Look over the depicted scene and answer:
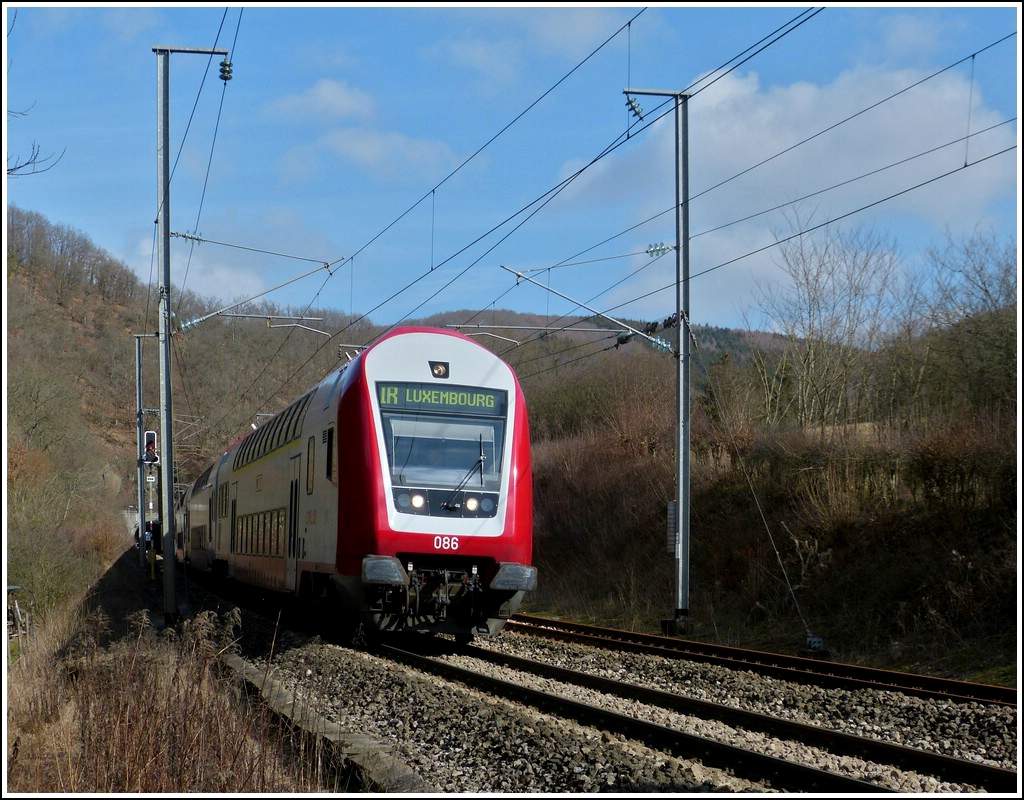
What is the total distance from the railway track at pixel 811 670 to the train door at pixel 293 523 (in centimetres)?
456

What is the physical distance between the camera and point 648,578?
82.9ft

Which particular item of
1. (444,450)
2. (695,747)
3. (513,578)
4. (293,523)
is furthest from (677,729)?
(293,523)

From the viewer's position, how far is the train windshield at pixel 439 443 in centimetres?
1294

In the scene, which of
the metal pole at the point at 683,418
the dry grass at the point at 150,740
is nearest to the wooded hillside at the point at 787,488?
the metal pole at the point at 683,418

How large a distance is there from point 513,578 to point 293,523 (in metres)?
4.65

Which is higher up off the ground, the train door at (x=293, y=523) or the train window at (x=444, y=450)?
the train window at (x=444, y=450)

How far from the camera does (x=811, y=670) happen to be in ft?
43.9

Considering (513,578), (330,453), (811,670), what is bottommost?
(811,670)

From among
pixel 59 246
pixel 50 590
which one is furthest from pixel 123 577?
pixel 59 246

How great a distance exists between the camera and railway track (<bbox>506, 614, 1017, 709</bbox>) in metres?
10.9

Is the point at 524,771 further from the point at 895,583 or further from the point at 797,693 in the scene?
the point at 895,583

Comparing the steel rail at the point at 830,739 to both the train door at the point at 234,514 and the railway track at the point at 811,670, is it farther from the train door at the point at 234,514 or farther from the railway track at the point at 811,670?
the train door at the point at 234,514

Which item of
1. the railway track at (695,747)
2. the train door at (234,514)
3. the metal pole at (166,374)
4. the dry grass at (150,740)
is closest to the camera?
the dry grass at (150,740)

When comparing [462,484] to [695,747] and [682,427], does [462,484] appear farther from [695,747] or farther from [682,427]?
[682,427]
